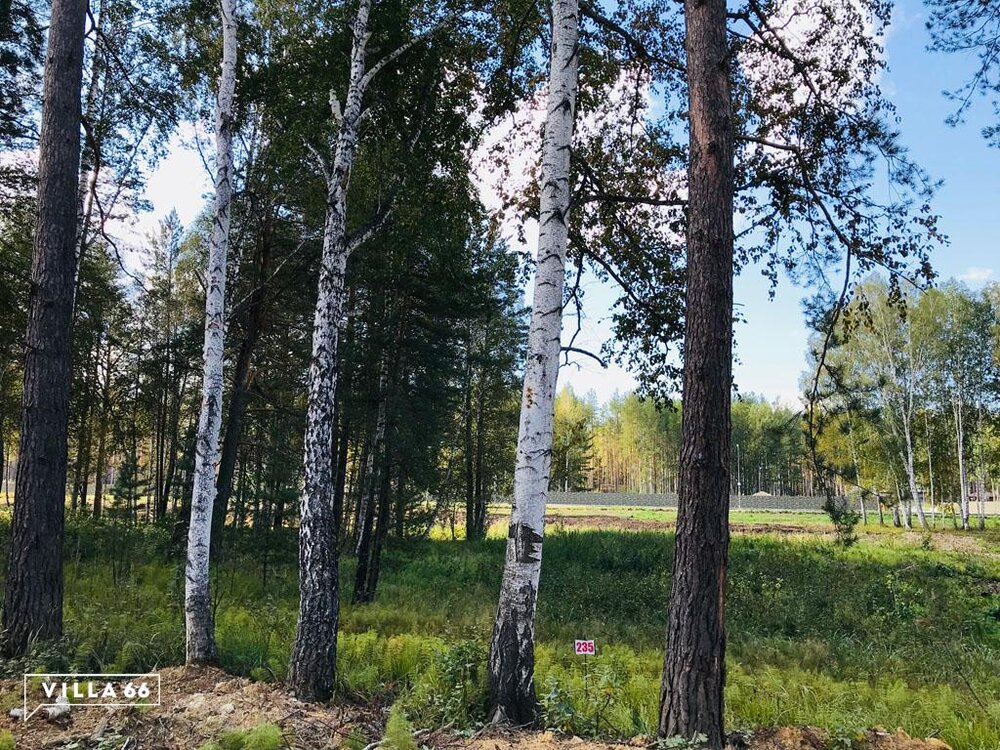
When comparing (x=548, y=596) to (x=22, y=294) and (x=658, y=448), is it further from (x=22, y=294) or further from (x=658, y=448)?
(x=658, y=448)

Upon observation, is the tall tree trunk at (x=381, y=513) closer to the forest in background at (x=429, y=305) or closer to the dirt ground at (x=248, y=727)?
the forest in background at (x=429, y=305)

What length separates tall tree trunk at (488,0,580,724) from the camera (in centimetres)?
441

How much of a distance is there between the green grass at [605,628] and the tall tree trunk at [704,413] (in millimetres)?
1121

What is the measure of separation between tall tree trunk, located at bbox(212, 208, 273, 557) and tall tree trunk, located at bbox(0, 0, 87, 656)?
5.74 m

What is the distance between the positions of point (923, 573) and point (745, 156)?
14170mm

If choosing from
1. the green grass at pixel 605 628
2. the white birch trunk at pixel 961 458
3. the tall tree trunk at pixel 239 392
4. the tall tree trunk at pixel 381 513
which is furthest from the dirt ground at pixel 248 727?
the white birch trunk at pixel 961 458

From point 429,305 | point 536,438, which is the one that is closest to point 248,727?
point 536,438

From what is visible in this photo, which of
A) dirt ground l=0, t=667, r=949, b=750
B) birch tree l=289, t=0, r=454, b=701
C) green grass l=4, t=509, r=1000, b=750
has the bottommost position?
green grass l=4, t=509, r=1000, b=750

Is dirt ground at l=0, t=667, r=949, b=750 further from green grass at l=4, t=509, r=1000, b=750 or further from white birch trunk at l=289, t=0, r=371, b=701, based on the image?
white birch trunk at l=289, t=0, r=371, b=701

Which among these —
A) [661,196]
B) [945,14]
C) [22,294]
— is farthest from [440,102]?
[22,294]

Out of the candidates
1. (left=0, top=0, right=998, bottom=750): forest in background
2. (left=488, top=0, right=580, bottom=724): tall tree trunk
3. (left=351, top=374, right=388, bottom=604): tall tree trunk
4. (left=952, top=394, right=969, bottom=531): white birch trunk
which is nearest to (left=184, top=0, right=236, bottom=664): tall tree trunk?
(left=0, top=0, right=998, bottom=750): forest in background

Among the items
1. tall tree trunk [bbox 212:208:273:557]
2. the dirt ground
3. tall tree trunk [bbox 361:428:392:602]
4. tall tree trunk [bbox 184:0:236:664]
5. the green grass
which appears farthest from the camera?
tall tree trunk [bbox 361:428:392:602]

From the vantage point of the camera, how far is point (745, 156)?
22.0ft

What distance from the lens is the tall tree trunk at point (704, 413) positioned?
12.5 feet
